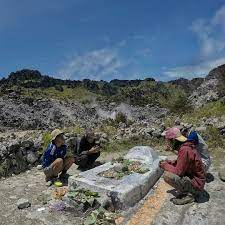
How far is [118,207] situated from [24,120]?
1285 inches

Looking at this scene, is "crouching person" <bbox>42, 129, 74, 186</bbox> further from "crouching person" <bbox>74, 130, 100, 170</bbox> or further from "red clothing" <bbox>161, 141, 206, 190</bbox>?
"red clothing" <bbox>161, 141, 206, 190</bbox>

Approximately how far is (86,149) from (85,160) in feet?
1.03

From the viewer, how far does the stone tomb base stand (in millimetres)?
8672

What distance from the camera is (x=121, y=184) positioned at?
915 centimetres

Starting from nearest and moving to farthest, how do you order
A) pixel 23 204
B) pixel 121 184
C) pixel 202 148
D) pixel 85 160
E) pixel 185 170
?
pixel 185 170 → pixel 23 204 → pixel 121 184 → pixel 202 148 → pixel 85 160

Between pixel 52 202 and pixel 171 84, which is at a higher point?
pixel 171 84

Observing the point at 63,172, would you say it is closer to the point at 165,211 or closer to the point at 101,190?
the point at 101,190

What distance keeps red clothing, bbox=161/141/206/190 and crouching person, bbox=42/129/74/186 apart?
10.5 ft

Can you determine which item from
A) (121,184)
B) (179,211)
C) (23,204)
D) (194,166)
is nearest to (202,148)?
(194,166)

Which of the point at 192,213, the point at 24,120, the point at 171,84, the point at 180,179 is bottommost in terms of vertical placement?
the point at 192,213

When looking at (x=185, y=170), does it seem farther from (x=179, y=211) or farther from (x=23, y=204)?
(x=23, y=204)

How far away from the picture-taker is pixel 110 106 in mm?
58219

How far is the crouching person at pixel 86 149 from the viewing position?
1166cm

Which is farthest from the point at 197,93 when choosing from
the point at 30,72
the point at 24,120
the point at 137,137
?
the point at 30,72
